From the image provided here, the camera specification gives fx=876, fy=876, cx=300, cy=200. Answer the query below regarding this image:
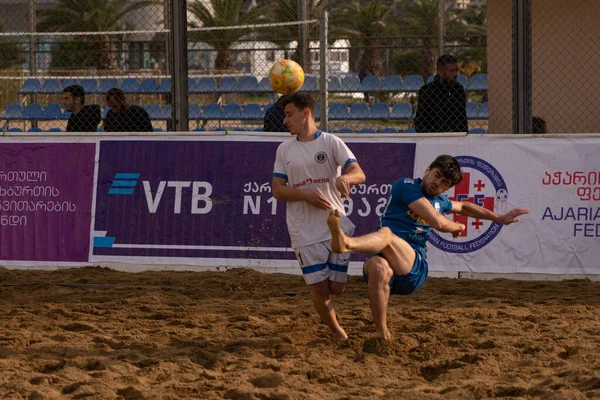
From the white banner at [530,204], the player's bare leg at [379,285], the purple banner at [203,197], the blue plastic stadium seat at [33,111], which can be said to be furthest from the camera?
the blue plastic stadium seat at [33,111]

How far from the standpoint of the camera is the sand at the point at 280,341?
518cm

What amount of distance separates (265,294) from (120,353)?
2.48m

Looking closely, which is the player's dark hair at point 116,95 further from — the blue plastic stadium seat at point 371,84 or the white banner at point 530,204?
the blue plastic stadium seat at point 371,84

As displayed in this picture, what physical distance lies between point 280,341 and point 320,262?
26.8 inches

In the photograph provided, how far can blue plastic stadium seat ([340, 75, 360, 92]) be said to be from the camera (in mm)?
18188

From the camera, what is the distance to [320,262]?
615 cm

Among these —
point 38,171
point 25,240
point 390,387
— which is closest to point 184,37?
point 38,171

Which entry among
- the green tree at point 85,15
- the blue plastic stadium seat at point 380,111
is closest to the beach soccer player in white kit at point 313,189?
the blue plastic stadium seat at point 380,111

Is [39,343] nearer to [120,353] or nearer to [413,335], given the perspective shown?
[120,353]

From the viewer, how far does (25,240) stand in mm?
9734

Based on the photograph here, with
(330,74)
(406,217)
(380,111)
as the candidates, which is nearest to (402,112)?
(380,111)

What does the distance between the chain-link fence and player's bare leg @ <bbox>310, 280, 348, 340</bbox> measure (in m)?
3.85

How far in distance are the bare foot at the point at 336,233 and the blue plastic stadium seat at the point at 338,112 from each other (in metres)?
11.6

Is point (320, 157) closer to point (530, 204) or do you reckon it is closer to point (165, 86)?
point (530, 204)
